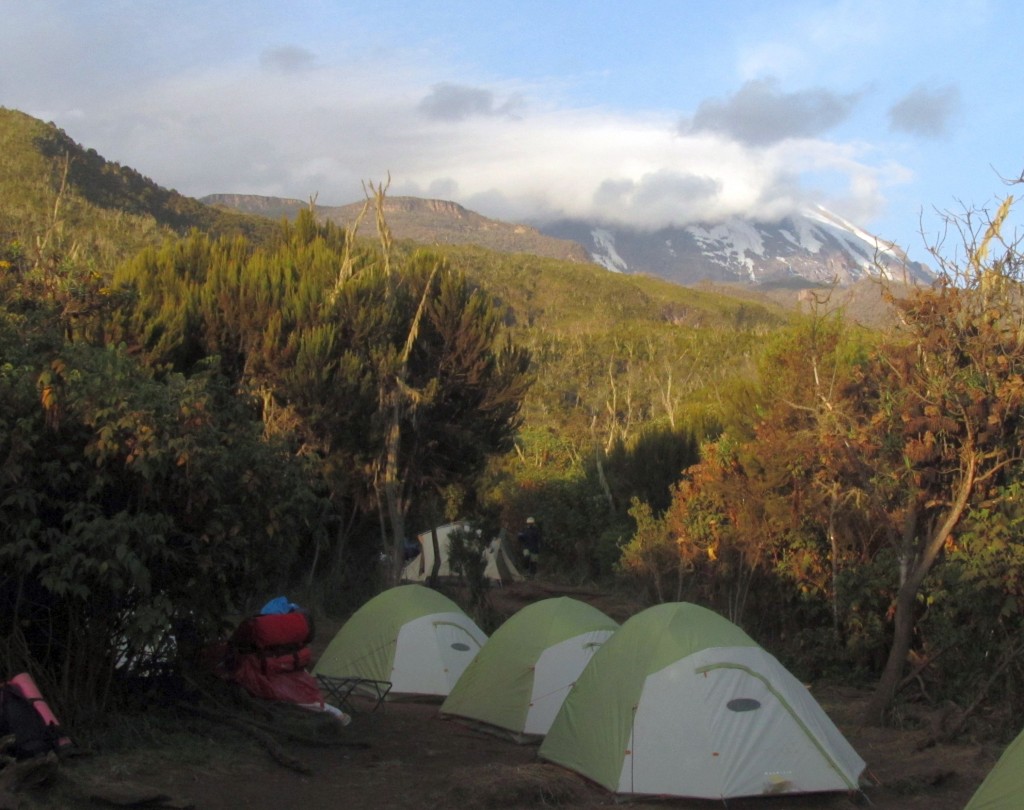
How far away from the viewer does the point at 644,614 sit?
923cm

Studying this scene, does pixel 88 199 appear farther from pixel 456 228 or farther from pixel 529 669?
pixel 456 228

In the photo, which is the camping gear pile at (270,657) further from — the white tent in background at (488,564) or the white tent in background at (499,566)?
the white tent in background at (499,566)

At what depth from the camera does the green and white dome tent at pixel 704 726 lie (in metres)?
8.14

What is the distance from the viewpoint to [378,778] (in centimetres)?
874

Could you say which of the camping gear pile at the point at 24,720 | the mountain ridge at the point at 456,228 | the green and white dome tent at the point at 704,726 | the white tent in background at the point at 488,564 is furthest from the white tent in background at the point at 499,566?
the mountain ridge at the point at 456,228

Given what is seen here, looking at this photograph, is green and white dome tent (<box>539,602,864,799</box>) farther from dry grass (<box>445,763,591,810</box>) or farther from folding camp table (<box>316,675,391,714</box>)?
folding camp table (<box>316,675,391,714</box>)

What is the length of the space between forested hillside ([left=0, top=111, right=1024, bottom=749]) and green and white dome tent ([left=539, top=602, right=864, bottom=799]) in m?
2.61

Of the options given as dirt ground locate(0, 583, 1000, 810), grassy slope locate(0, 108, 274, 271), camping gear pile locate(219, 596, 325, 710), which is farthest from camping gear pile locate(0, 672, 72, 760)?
grassy slope locate(0, 108, 274, 271)

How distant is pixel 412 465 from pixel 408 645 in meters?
9.31

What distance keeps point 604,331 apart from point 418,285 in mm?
56022

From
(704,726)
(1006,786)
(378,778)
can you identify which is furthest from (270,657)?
(1006,786)

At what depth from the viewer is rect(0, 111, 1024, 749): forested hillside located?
8.19 meters

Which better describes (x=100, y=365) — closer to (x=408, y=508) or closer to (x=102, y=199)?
(x=408, y=508)

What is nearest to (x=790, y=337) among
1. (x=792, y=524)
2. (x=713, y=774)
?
(x=792, y=524)
